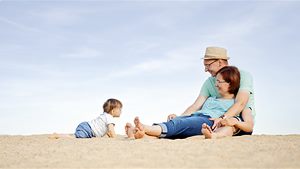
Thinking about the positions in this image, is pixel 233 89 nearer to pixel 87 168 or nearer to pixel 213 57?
pixel 213 57

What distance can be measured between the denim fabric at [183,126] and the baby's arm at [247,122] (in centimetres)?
44

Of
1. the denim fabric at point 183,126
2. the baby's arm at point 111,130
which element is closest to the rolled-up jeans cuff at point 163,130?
the denim fabric at point 183,126

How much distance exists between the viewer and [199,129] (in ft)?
22.3

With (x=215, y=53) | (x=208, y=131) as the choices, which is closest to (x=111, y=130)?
(x=215, y=53)

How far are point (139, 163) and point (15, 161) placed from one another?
4.68ft

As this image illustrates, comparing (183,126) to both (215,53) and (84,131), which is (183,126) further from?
(84,131)

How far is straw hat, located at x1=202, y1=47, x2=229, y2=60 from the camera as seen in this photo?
735 centimetres

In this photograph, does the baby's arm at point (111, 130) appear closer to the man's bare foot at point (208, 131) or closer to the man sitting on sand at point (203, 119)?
the man sitting on sand at point (203, 119)

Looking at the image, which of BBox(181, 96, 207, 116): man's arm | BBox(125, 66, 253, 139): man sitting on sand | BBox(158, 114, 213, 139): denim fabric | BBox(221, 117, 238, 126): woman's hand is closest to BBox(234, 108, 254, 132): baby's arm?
BBox(125, 66, 253, 139): man sitting on sand

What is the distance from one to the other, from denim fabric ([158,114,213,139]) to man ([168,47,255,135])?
13.0 inches

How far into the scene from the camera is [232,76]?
6.86 m

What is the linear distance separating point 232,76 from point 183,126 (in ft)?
3.29

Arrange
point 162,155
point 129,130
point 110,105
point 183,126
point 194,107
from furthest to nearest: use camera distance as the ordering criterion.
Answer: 1. point 110,105
2. point 194,107
3. point 129,130
4. point 183,126
5. point 162,155

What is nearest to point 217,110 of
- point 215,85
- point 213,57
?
point 215,85
